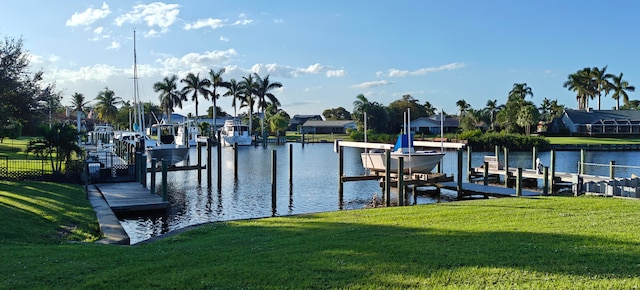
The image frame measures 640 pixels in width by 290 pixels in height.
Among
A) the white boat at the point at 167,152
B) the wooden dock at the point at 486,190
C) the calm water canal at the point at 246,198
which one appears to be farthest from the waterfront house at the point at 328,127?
the wooden dock at the point at 486,190

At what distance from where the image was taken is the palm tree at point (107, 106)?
115m

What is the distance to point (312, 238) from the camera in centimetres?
1147

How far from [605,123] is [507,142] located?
33.5m

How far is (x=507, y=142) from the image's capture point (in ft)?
248

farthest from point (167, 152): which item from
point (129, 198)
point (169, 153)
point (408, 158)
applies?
point (408, 158)

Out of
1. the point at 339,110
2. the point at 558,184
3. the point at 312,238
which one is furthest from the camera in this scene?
the point at 339,110

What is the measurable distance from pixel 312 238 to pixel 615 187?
14.5 metres

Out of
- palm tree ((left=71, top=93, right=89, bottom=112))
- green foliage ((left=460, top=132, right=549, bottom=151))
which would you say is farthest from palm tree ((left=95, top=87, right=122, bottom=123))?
green foliage ((left=460, top=132, right=549, bottom=151))

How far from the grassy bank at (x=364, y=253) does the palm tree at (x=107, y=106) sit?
4220 inches

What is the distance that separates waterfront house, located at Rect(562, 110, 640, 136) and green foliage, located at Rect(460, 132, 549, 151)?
2596 cm

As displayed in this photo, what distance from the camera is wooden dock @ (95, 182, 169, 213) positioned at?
21.8 meters

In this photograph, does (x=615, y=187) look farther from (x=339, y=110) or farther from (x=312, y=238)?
(x=339, y=110)

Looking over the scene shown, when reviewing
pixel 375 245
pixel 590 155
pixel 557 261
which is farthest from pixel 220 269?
pixel 590 155

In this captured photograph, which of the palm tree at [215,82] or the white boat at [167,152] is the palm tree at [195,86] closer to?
the palm tree at [215,82]
